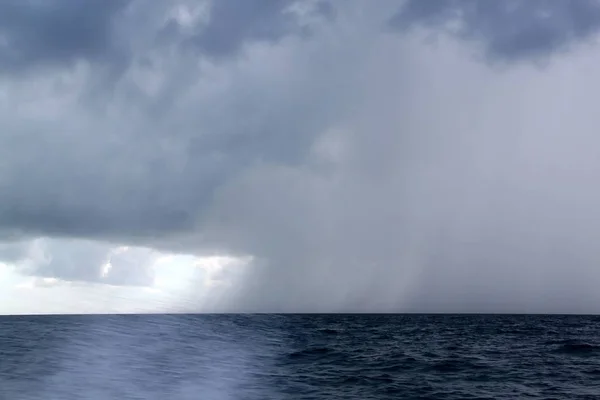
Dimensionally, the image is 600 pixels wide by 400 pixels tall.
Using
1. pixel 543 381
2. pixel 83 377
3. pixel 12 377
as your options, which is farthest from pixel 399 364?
pixel 12 377

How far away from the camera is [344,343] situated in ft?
212

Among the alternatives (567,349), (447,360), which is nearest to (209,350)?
(447,360)

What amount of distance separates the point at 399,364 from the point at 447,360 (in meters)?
5.48

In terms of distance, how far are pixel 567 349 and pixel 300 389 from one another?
4028cm

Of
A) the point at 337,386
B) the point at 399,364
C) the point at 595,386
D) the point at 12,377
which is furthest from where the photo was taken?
the point at 399,364

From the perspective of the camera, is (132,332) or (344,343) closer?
(132,332)

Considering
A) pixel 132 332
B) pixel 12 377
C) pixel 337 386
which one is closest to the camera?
pixel 12 377

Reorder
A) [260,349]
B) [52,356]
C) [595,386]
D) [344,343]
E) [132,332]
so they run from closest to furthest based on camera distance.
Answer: [595,386], [52,356], [260,349], [132,332], [344,343]

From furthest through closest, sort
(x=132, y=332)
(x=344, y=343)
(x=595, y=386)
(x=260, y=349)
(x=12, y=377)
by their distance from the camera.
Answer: (x=344, y=343) → (x=132, y=332) → (x=260, y=349) → (x=595, y=386) → (x=12, y=377)

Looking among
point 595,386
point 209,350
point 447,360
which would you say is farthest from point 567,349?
point 209,350

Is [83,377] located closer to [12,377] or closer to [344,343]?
[12,377]

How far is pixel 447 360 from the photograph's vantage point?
156ft

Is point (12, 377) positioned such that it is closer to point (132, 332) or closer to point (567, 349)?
point (132, 332)

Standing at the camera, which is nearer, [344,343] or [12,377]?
[12,377]
